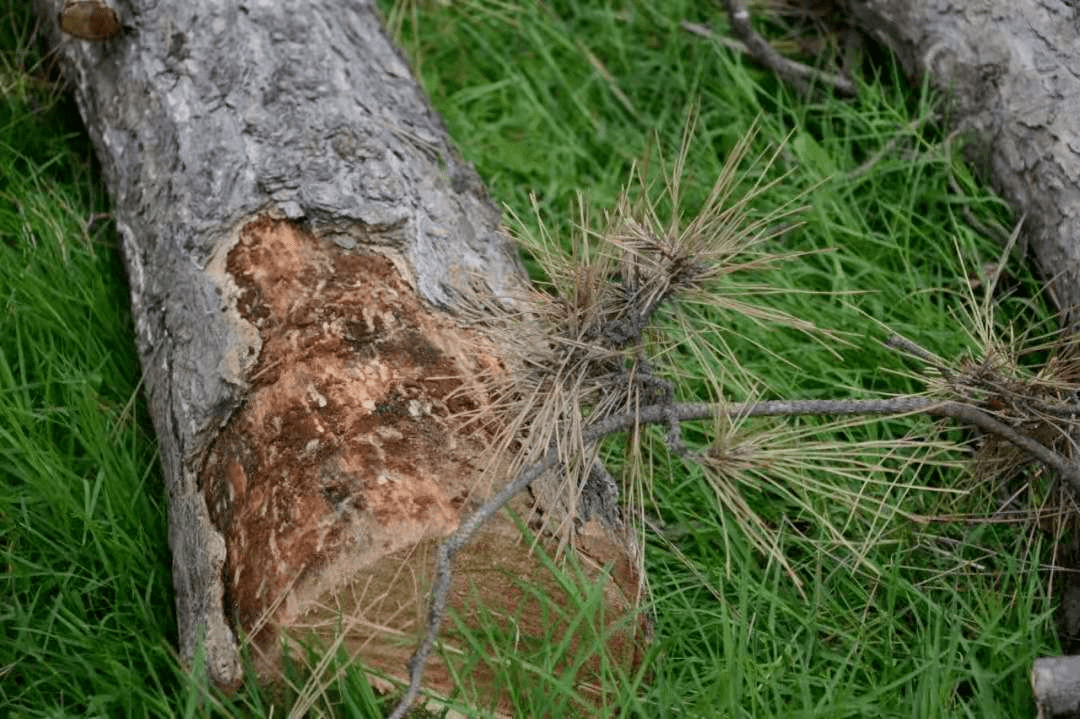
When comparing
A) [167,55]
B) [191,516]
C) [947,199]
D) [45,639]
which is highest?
[947,199]

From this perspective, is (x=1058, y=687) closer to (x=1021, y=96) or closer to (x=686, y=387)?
(x=686, y=387)

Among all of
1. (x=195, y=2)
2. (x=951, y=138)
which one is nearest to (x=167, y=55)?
(x=195, y=2)

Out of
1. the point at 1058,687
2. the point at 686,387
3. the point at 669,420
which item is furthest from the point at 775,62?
the point at 1058,687

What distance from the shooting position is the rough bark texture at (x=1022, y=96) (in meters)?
→ 2.51

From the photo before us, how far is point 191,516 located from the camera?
6.64 ft

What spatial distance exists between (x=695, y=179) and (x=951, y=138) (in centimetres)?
57

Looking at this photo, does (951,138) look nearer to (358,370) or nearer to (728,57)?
(728,57)

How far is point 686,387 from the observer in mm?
2385

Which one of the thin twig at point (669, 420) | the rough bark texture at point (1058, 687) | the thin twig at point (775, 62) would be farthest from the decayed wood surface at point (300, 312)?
the thin twig at point (775, 62)

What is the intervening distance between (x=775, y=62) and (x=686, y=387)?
3.67 ft

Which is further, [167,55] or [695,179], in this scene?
[695,179]

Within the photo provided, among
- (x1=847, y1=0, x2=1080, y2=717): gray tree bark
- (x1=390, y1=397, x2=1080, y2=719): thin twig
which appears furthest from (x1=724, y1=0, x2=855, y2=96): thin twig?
(x1=390, y1=397, x2=1080, y2=719): thin twig

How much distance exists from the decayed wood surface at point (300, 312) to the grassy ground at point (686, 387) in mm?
138

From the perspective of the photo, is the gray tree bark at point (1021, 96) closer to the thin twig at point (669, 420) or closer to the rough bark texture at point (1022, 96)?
the rough bark texture at point (1022, 96)
